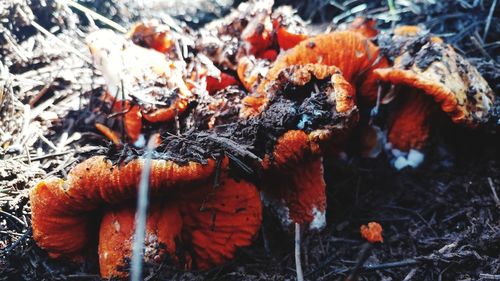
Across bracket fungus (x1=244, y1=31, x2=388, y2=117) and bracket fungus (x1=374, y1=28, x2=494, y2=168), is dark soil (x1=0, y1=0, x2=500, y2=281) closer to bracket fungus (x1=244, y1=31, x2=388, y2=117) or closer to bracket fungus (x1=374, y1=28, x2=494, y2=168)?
bracket fungus (x1=374, y1=28, x2=494, y2=168)

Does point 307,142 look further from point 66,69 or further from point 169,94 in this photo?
point 66,69

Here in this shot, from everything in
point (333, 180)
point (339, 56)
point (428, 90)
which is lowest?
point (333, 180)

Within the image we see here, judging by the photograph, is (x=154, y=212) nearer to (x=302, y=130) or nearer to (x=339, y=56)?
(x=302, y=130)

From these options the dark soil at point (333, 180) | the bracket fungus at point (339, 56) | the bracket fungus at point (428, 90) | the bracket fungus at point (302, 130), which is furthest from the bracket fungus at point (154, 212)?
the bracket fungus at point (428, 90)

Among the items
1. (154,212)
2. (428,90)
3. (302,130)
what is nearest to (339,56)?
(428,90)

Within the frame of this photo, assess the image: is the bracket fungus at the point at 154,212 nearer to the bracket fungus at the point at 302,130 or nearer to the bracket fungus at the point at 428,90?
the bracket fungus at the point at 302,130

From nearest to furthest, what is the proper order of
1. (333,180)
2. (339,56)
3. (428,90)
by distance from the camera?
(428,90)
(339,56)
(333,180)

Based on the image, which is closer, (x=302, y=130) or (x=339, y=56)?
(x=302, y=130)
